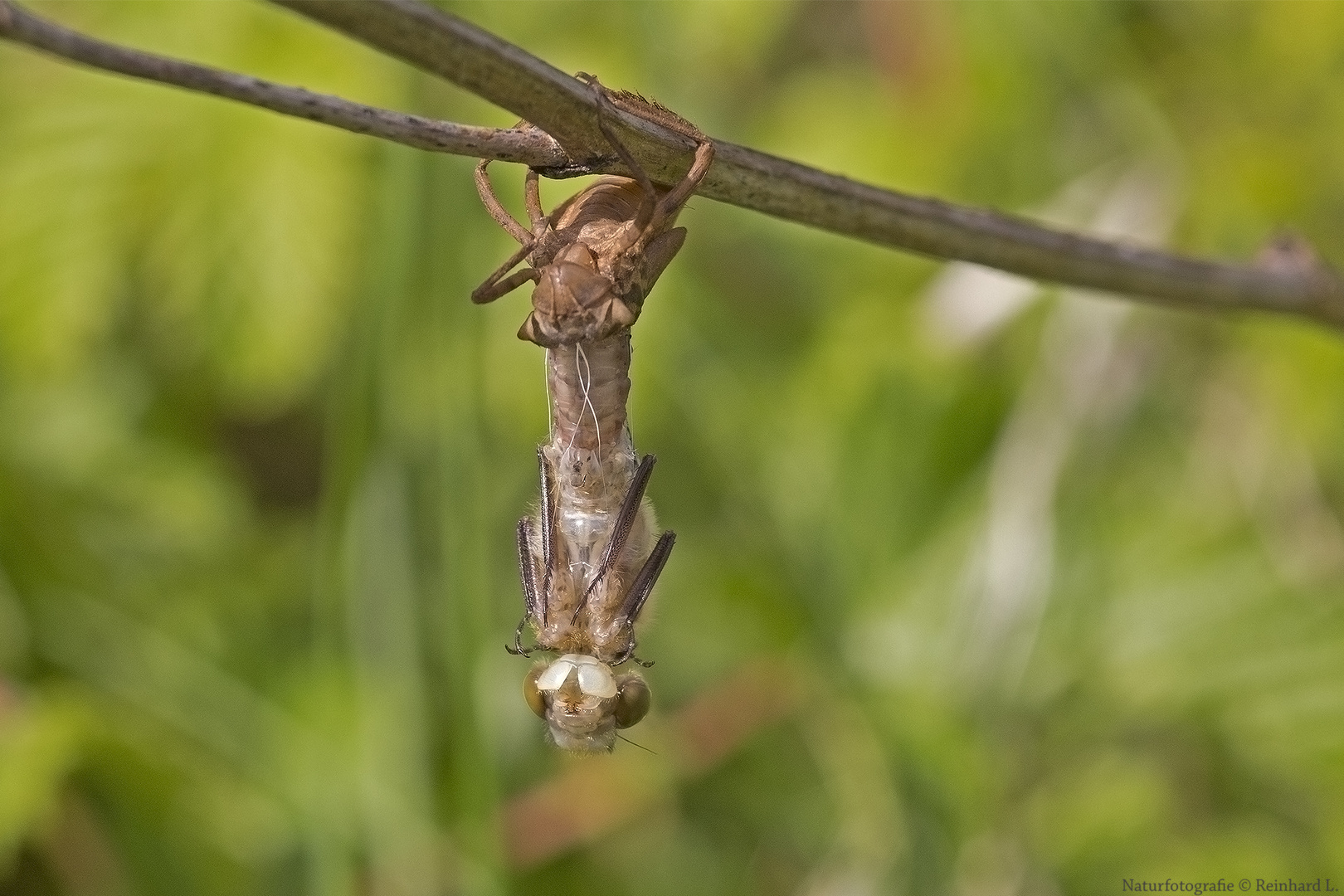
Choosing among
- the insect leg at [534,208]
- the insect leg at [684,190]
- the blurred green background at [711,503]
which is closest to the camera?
the insect leg at [684,190]

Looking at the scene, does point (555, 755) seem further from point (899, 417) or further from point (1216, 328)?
point (1216, 328)

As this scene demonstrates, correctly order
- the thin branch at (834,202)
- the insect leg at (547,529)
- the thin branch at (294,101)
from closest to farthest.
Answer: the thin branch at (294,101) → the thin branch at (834,202) → the insect leg at (547,529)

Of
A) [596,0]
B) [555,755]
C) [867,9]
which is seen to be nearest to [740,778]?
[555,755]

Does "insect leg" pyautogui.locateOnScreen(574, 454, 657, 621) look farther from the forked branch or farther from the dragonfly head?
the forked branch

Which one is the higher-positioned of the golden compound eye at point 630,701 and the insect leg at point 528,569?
the insect leg at point 528,569

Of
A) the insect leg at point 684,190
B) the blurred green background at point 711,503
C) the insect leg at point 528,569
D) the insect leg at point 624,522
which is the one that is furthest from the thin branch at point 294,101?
the blurred green background at point 711,503

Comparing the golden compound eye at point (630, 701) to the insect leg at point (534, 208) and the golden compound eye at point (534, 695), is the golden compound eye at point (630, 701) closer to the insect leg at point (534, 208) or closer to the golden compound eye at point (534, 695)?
the golden compound eye at point (534, 695)

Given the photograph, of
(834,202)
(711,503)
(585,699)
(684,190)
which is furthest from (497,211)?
(711,503)

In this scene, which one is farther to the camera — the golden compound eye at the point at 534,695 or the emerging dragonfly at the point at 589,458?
the golden compound eye at the point at 534,695
